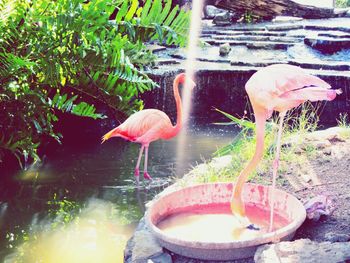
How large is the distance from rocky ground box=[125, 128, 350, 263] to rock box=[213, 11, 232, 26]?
6231mm

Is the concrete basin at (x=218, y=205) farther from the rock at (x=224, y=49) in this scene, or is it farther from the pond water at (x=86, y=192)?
the rock at (x=224, y=49)

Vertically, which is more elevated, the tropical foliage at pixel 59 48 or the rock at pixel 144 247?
the tropical foliage at pixel 59 48

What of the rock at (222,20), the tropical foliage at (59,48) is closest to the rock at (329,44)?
the rock at (222,20)

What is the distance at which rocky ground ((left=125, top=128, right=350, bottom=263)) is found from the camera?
203 centimetres

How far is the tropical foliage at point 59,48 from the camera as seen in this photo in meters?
3.86

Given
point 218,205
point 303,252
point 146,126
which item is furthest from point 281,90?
point 146,126

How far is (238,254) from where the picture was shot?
220cm

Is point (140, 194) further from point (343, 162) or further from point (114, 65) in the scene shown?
point (343, 162)

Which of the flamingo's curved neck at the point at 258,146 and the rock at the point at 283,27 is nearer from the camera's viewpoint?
the flamingo's curved neck at the point at 258,146

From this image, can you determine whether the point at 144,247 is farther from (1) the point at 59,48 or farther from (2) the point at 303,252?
(1) the point at 59,48

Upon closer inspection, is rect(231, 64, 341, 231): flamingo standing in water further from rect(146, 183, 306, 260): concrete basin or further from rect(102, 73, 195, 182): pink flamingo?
rect(102, 73, 195, 182): pink flamingo

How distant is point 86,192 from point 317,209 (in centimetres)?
232

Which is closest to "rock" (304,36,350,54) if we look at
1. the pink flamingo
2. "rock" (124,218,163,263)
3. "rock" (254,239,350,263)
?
the pink flamingo

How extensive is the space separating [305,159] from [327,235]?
1.12m
